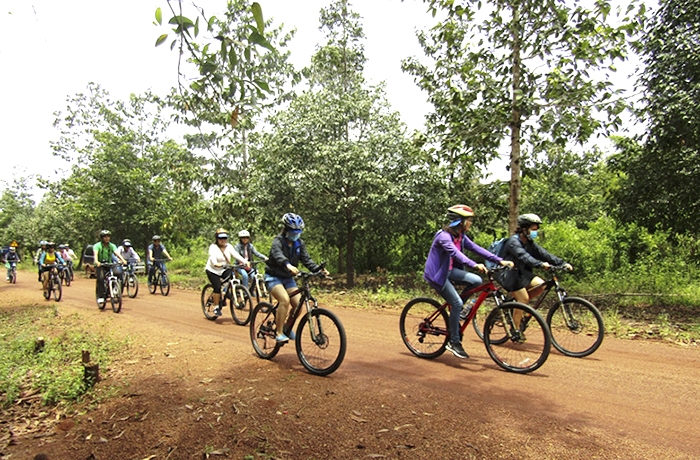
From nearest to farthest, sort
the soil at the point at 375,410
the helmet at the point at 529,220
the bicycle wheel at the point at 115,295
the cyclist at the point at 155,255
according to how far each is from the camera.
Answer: the soil at the point at 375,410, the helmet at the point at 529,220, the bicycle wheel at the point at 115,295, the cyclist at the point at 155,255

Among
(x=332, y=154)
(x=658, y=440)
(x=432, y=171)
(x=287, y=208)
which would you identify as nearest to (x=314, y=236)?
(x=287, y=208)

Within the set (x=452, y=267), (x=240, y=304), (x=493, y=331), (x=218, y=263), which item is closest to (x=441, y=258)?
(x=452, y=267)

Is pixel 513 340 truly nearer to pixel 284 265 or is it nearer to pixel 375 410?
pixel 375 410

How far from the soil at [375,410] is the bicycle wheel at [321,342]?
0.19 meters

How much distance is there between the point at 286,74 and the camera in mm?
17297

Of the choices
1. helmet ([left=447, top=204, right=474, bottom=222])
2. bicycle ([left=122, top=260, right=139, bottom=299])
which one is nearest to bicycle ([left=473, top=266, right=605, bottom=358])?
helmet ([left=447, top=204, right=474, bottom=222])

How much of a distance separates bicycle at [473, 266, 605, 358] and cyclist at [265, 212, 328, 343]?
9.11ft

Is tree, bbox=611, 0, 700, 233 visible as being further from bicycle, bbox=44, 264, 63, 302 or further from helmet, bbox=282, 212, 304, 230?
bicycle, bbox=44, 264, 63, 302

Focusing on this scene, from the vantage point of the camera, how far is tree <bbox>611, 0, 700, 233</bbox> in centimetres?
831

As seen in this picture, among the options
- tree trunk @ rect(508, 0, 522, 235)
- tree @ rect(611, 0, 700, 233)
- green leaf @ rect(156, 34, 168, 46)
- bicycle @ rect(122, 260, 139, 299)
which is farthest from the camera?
bicycle @ rect(122, 260, 139, 299)

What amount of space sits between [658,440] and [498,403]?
4.20 feet

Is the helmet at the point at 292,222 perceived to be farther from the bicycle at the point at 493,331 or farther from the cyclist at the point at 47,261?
the cyclist at the point at 47,261

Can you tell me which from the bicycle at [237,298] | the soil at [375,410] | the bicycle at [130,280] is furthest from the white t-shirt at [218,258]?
the bicycle at [130,280]

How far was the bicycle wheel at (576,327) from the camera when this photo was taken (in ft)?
18.7
